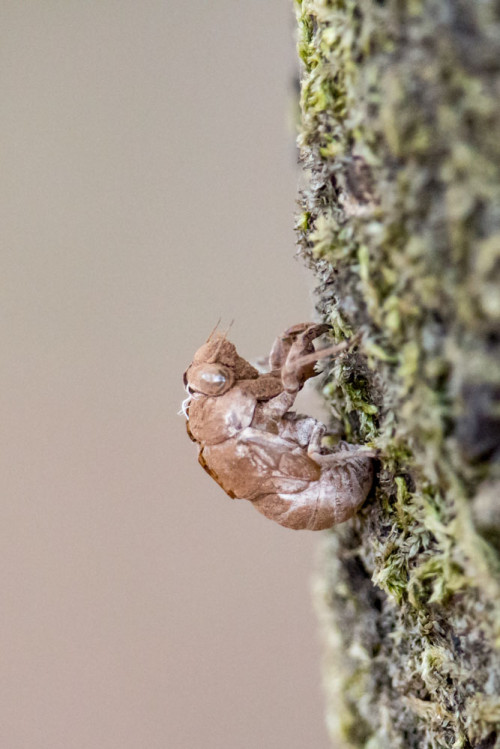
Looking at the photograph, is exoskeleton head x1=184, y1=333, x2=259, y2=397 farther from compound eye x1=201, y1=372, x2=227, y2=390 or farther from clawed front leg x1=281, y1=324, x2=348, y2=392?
clawed front leg x1=281, y1=324, x2=348, y2=392

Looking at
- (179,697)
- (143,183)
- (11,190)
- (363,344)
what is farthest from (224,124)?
(179,697)

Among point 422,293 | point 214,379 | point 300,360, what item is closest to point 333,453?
point 300,360

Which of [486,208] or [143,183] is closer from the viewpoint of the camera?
[486,208]

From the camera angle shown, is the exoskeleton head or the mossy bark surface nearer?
the mossy bark surface

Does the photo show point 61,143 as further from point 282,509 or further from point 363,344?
point 363,344

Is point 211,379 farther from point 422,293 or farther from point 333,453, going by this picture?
point 422,293

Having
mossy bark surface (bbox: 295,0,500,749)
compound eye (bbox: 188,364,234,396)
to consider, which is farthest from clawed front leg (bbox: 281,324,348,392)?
compound eye (bbox: 188,364,234,396)

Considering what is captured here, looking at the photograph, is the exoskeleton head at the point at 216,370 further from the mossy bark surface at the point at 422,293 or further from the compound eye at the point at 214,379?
the mossy bark surface at the point at 422,293

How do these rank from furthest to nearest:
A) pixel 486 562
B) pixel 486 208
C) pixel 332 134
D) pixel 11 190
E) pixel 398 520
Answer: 1. pixel 11 190
2. pixel 398 520
3. pixel 332 134
4. pixel 486 562
5. pixel 486 208
